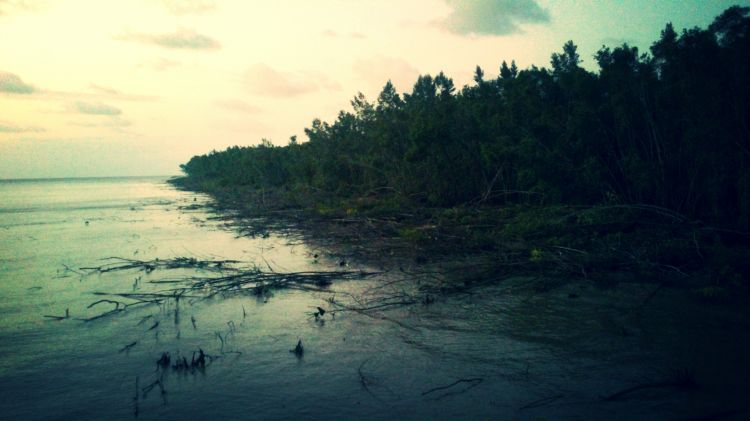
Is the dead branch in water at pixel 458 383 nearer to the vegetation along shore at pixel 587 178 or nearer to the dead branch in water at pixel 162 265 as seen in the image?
the vegetation along shore at pixel 587 178

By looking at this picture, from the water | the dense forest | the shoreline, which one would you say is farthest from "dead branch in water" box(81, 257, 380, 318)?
the dense forest

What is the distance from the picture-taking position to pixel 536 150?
11594mm

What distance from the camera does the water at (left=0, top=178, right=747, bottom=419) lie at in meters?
3.35

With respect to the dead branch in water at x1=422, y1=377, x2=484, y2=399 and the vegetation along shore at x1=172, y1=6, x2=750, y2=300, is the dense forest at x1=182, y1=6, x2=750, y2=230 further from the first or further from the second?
the dead branch in water at x1=422, y1=377, x2=484, y2=399

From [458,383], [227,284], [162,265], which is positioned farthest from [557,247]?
[162,265]

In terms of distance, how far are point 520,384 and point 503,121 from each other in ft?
37.0

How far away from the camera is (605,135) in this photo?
10.8m

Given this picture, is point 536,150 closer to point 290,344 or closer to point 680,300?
point 680,300

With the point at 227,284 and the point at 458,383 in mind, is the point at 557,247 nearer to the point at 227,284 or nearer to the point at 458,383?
the point at 458,383

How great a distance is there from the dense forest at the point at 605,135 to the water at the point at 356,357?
3.97m

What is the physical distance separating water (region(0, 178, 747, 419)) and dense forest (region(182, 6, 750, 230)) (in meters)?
3.97

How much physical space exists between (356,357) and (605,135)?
30.6ft

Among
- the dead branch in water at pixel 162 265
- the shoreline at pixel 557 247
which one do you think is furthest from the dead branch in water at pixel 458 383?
the dead branch in water at pixel 162 265

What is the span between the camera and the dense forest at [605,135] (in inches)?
303
